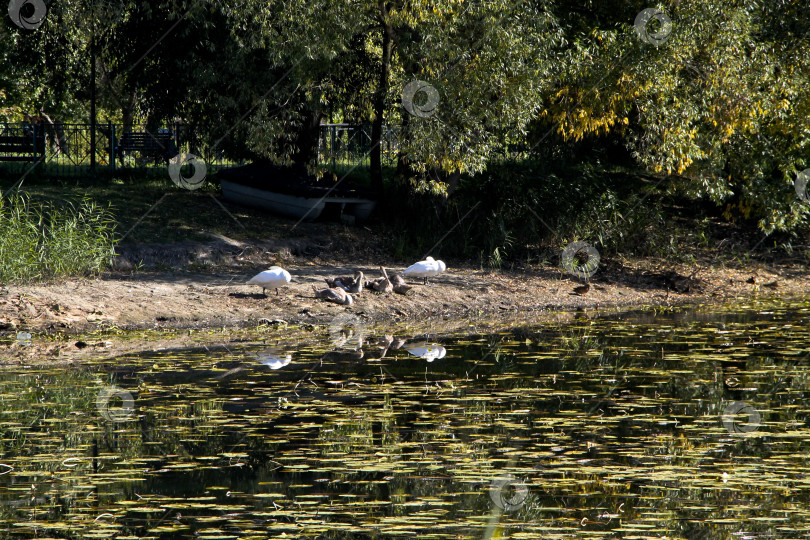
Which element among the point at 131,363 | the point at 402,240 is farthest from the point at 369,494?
the point at 402,240

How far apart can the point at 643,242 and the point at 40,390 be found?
46.4 feet

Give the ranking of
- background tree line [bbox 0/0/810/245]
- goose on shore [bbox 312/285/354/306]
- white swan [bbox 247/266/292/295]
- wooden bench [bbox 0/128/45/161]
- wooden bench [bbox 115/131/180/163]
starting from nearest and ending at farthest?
1. white swan [bbox 247/266/292/295]
2. goose on shore [bbox 312/285/354/306]
3. background tree line [bbox 0/0/810/245]
4. wooden bench [bbox 0/128/45/161]
5. wooden bench [bbox 115/131/180/163]

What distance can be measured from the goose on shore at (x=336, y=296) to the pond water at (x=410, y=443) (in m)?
2.78

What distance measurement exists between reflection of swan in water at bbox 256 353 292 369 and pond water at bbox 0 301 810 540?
0.13 feet

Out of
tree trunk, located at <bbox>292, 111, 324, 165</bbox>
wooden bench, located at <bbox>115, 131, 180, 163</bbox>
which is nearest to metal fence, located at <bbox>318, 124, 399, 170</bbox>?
tree trunk, located at <bbox>292, 111, 324, 165</bbox>

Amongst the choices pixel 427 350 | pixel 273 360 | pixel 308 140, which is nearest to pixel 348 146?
pixel 308 140

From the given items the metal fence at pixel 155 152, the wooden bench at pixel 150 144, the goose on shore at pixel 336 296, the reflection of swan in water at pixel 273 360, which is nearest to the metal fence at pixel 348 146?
the metal fence at pixel 155 152

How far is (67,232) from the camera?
14.7m

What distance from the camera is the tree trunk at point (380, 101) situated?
17.4m

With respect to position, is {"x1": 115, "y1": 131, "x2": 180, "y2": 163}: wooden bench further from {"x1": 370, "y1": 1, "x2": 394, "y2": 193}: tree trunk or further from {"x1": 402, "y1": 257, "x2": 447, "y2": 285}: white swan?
{"x1": 402, "y1": 257, "x2": 447, "y2": 285}: white swan

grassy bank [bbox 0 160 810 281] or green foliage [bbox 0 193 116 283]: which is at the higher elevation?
grassy bank [bbox 0 160 810 281]

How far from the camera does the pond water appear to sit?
5809 millimetres

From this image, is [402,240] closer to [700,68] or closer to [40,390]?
[700,68]

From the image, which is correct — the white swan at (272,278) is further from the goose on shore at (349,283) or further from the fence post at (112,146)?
the fence post at (112,146)
